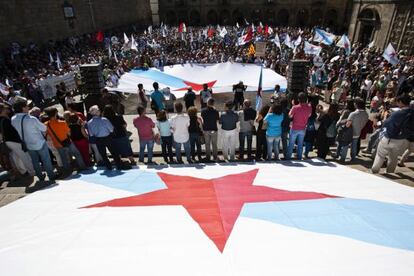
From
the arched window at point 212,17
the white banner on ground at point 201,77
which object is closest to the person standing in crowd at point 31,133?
the white banner on ground at point 201,77

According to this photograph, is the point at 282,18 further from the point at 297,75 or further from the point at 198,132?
the point at 198,132

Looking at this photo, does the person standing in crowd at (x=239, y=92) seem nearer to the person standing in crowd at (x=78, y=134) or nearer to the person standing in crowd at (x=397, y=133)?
the person standing in crowd at (x=397, y=133)

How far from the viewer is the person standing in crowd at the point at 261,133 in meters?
5.96

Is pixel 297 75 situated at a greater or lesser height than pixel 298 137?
greater

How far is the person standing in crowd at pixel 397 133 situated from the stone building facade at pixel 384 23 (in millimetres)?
21182

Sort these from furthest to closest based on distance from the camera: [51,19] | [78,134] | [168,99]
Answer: [51,19] < [168,99] < [78,134]

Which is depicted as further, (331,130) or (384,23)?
(384,23)

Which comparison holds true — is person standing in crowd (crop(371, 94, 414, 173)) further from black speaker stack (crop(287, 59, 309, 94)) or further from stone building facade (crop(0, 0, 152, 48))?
stone building facade (crop(0, 0, 152, 48))

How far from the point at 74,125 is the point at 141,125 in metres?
1.29

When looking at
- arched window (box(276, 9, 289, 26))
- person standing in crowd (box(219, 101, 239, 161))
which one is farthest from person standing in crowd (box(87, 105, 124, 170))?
arched window (box(276, 9, 289, 26))

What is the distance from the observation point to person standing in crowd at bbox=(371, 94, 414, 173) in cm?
479

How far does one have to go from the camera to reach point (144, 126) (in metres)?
5.79

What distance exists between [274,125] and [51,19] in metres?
22.1

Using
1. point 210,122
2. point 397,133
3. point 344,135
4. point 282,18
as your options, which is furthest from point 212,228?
point 282,18
